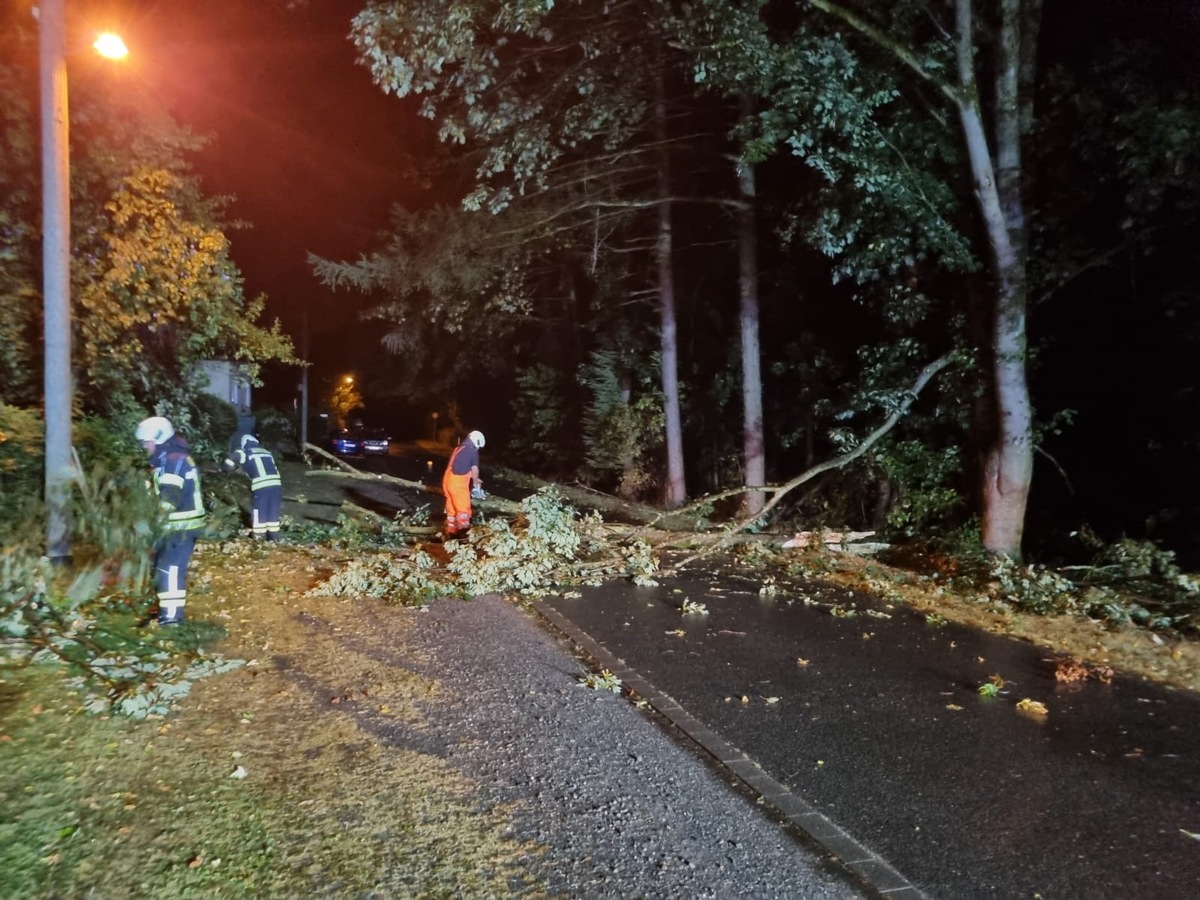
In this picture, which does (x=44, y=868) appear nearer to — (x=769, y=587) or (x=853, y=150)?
(x=769, y=587)

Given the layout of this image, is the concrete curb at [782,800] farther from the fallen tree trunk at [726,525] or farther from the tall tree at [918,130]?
the tall tree at [918,130]

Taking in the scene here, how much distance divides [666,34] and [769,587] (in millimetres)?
7176

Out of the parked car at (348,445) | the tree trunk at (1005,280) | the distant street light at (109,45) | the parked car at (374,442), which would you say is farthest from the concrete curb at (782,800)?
the parked car at (374,442)

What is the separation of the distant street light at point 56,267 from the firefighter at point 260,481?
296 centimetres

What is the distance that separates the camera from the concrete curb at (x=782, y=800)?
11.6 feet

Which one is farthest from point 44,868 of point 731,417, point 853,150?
point 731,417

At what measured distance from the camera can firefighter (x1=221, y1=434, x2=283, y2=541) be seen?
10.1 m

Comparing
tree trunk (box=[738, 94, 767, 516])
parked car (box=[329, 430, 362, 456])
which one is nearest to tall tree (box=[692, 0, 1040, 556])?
tree trunk (box=[738, 94, 767, 516])

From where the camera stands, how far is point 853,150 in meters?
9.28

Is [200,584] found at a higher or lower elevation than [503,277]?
lower

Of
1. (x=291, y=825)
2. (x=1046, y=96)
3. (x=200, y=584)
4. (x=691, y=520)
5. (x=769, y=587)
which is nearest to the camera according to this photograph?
(x=291, y=825)

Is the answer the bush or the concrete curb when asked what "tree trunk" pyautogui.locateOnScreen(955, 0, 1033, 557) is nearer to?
the concrete curb

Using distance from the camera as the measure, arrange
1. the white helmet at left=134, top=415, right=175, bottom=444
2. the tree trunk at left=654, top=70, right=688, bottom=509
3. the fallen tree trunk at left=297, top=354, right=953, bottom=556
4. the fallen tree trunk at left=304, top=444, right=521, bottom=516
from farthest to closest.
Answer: the tree trunk at left=654, top=70, right=688, bottom=509
the fallen tree trunk at left=304, top=444, right=521, bottom=516
the fallen tree trunk at left=297, top=354, right=953, bottom=556
the white helmet at left=134, top=415, right=175, bottom=444

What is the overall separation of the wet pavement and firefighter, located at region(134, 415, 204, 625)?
306cm
